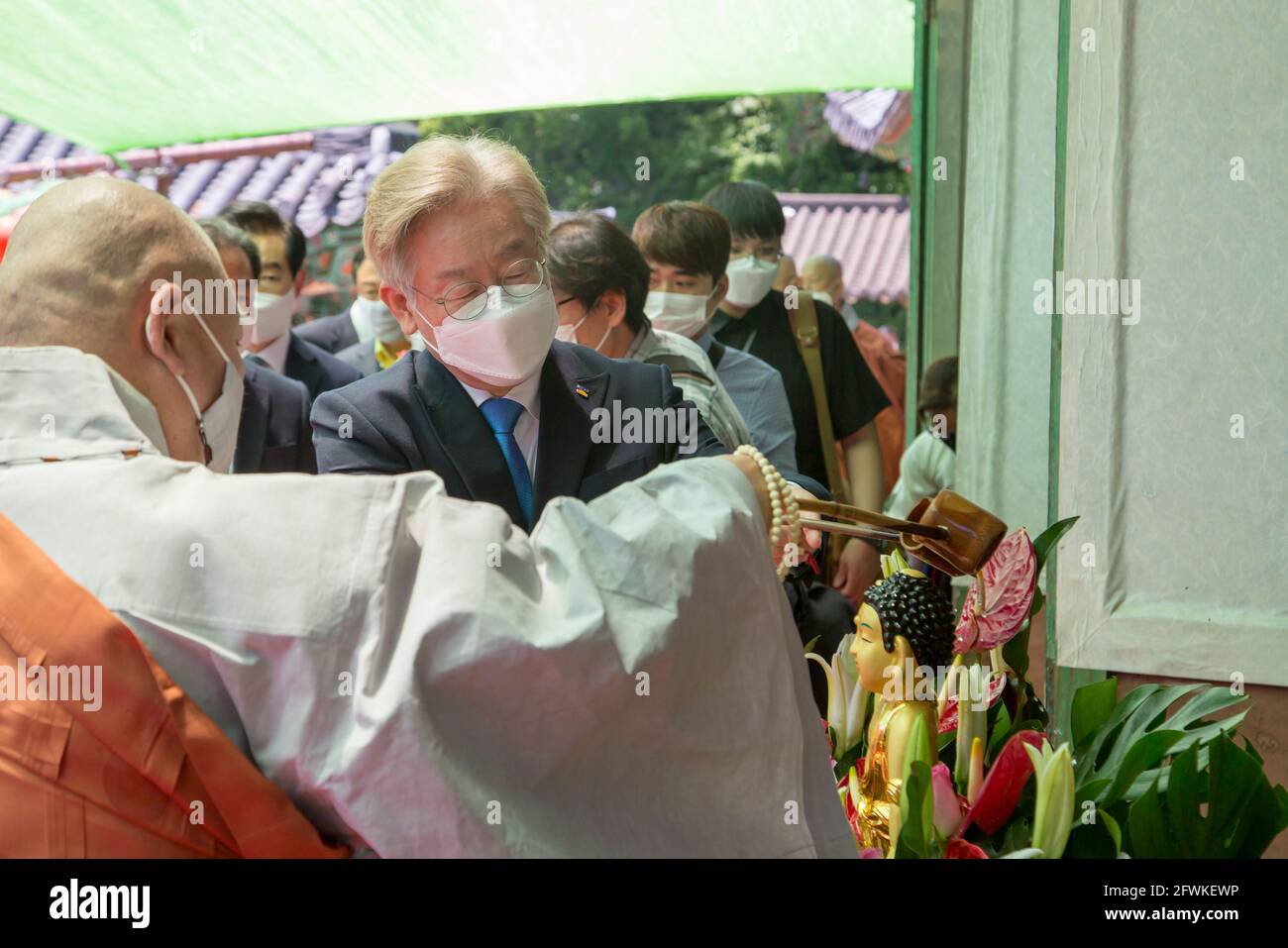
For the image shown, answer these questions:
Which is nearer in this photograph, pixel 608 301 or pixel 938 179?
pixel 608 301

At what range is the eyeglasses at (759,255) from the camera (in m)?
4.73

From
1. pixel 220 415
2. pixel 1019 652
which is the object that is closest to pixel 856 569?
pixel 1019 652

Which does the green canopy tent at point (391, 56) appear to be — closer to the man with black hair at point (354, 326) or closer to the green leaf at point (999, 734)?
the man with black hair at point (354, 326)

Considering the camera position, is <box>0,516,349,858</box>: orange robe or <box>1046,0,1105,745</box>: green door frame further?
Answer: <box>1046,0,1105,745</box>: green door frame

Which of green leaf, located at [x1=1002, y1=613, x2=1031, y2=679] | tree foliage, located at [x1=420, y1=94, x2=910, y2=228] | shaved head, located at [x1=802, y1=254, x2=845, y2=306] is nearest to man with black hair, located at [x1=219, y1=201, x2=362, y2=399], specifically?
green leaf, located at [x1=1002, y1=613, x2=1031, y2=679]

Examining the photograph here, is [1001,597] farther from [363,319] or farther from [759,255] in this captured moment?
[363,319]

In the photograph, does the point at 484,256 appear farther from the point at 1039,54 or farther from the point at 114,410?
the point at 1039,54

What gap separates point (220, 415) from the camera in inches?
72.1

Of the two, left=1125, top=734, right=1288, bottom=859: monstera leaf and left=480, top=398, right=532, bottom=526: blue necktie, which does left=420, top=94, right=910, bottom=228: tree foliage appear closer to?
left=480, top=398, right=532, bottom=526: blue necktie

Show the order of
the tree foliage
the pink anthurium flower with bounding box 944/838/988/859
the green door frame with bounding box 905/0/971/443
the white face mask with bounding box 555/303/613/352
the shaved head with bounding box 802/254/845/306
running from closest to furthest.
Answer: the pink anthurium flower with bounding box 944/838/988/859
the white face mask with bounding box 555/303/613/352
the green door frame with bounding box 905/0/971/443
the shaved head with bounding box 802/254/845/306
the tree foliage

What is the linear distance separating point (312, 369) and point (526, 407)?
2470 mm

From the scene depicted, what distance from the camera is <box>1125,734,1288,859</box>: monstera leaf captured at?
218 centimetres

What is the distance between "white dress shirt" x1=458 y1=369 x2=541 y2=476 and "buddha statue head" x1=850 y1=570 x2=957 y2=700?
62 centimetres

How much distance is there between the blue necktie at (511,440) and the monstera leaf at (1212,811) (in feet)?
3.50
